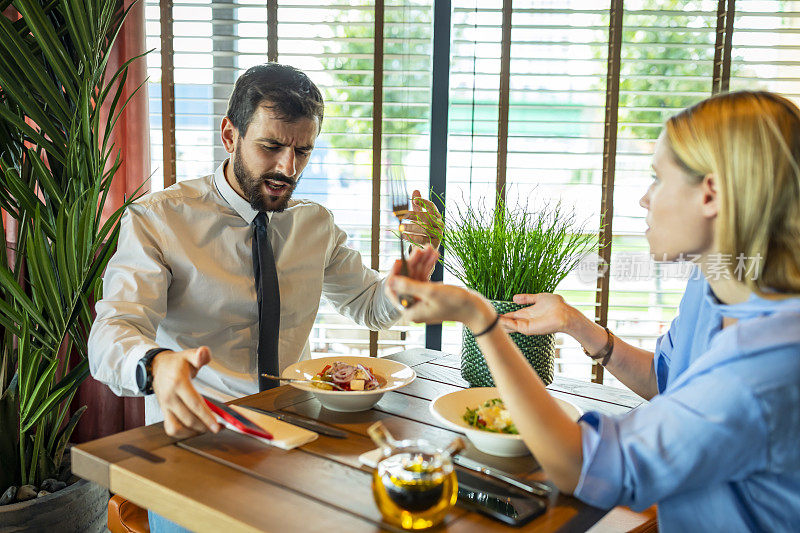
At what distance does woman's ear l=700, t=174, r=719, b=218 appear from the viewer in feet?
3.24

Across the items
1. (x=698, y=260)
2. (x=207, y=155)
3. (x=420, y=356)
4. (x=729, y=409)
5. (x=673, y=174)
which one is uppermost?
(x=207, y=155)

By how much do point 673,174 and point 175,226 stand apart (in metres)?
1.32

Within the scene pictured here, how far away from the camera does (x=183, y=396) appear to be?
107 centimetres

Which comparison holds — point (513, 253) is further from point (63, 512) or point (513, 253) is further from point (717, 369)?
point (63, 512)

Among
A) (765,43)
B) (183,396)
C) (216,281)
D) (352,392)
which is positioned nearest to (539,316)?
(352,392)

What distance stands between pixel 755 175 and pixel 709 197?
83 mm

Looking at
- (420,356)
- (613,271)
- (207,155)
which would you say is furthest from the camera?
(613,271)

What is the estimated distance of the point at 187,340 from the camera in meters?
1.82

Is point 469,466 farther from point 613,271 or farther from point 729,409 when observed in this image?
point 613,271

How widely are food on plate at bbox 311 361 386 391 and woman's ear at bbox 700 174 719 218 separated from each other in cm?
75

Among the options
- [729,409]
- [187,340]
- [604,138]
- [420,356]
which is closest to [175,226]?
[187,340]

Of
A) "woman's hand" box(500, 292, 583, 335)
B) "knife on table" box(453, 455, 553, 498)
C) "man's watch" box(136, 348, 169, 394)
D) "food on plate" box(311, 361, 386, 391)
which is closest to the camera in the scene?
"knife on table" box(453, 455, 553, 498)

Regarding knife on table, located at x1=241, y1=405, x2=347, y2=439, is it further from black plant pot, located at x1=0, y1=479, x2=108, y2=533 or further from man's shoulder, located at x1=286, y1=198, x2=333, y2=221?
black plant pot, located at x1=0, y1=479, x2=108, y2=533

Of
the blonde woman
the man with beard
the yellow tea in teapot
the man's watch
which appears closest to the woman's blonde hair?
the blonde woman
